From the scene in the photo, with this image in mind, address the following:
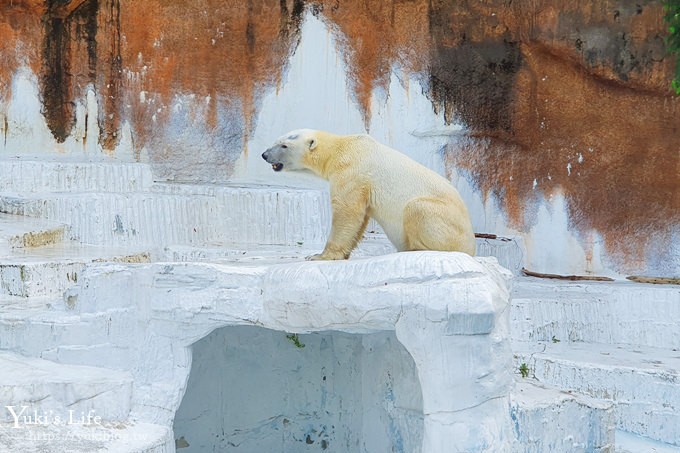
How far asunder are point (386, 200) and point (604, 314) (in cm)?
522

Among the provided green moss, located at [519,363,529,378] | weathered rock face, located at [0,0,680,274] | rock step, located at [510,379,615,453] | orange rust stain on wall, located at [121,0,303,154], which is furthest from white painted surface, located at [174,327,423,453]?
orange rust stain on wall, located at [121,0,303,154]

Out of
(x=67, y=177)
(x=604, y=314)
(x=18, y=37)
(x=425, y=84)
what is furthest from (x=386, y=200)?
(x=18, y=37)

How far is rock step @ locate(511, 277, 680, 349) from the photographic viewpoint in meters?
9.18

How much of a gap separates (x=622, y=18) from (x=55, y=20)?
24.9 ft

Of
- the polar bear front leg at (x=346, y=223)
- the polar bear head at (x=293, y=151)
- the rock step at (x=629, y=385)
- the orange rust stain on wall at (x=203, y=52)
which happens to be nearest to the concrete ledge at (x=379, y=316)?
the polar bear front leg at (x=346, y=223)

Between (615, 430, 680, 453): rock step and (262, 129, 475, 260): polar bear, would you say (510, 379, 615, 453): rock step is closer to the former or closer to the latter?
(262, 129, 475, 260): polar bear

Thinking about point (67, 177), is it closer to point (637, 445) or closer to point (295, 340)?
point (295, 340)

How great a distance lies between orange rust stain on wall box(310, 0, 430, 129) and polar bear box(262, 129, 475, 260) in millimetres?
7191

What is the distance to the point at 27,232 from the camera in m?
8.70

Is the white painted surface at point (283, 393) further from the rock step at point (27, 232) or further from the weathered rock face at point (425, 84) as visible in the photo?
the weathered rock face at point (425, 84)

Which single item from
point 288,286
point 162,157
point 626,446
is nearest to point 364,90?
point 162,157

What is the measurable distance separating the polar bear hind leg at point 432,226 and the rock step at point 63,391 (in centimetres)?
179

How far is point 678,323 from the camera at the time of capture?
31.1ft

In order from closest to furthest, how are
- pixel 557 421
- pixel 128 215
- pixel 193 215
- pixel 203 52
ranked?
pixel 557 421
pixel 128 215
pixel 193 215
pixel 203 52
